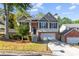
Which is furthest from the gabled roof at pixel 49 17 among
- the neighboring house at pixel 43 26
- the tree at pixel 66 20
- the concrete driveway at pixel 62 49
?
the concrete driveway at pixel 62 49

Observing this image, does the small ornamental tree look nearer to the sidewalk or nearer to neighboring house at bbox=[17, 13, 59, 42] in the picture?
neighboring house at bbox=[17, 13, 59, 42]

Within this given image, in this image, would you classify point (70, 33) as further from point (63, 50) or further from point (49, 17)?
point (49, 17)

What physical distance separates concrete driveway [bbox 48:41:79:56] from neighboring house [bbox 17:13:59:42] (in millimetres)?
97

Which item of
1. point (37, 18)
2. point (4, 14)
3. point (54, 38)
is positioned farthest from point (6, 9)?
point (54, 38)

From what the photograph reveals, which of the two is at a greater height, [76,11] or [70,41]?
[76,11]

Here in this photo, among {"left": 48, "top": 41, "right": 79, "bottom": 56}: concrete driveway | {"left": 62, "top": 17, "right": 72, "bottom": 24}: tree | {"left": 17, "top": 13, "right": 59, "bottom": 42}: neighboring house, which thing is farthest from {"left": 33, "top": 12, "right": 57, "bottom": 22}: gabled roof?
{"left": 48, "top": 41, "right": 79, "bottom": 56}: concrete driveway

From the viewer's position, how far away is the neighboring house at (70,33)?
16.4 ft

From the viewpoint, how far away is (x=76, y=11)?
501 cm

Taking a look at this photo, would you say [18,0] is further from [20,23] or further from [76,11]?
[76,11]

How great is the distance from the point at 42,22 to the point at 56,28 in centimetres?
20

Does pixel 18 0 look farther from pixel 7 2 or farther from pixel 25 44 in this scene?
pixel 25 44

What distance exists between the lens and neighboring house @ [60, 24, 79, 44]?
5012mm

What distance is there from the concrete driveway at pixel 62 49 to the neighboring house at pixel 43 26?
0.10 meters

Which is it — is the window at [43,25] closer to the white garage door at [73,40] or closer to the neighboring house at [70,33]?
the neighboring house at [70,33]
